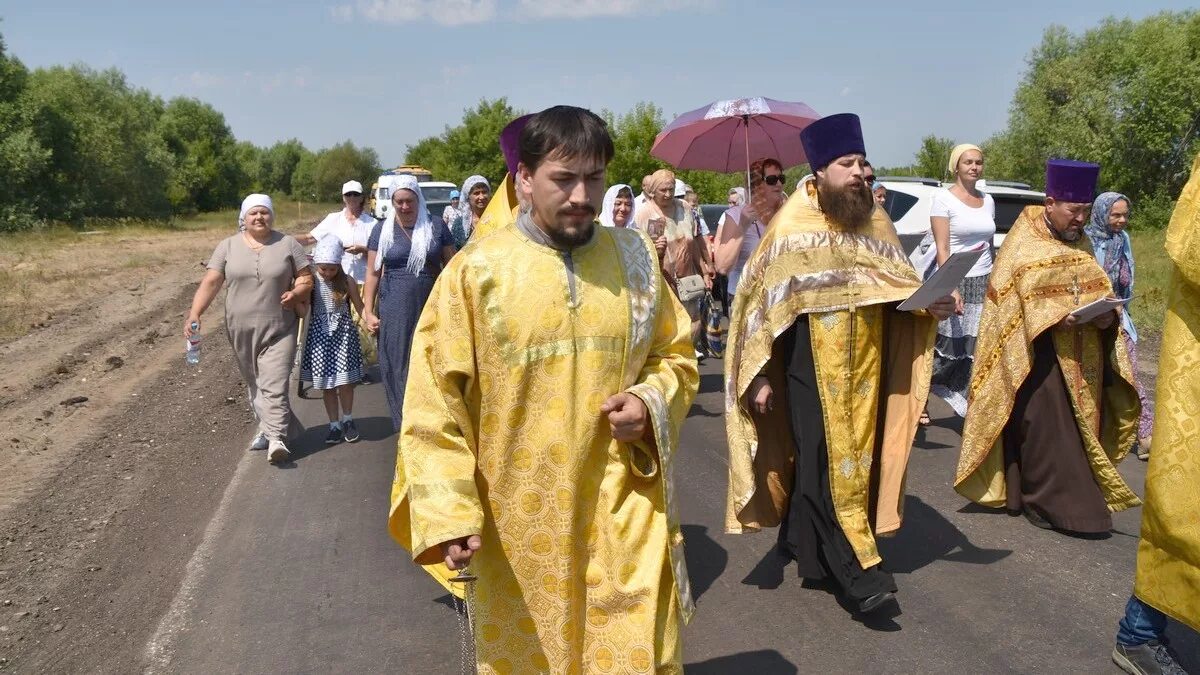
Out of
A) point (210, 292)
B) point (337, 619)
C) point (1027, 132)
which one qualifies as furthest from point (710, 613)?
point (1027, 132)

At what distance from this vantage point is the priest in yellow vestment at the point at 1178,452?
362 centimetres

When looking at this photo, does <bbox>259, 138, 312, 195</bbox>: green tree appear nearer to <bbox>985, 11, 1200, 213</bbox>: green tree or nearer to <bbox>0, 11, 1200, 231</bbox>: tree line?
<bbox>0, 11, 1200, 231</bbox>: tree line

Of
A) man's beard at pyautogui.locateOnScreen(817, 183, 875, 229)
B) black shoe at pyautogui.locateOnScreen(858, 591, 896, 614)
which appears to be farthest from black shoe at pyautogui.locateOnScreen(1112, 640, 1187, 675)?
man's beard at pyautogui.locateOnScreen(817, 183, 875, 229)

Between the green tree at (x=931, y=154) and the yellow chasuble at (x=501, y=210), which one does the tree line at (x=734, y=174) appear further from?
the yellow chasuble at (x=501, y=210)

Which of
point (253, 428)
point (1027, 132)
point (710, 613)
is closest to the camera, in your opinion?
point (710, 613)

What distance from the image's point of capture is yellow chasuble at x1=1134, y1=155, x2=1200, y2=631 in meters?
3.62

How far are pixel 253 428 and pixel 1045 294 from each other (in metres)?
6.59

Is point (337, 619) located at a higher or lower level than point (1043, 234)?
lower

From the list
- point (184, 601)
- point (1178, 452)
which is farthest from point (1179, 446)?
point (184, 601)

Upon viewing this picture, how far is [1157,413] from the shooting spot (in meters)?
3.79

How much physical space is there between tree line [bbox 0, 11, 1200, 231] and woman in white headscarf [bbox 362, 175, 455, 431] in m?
15.2

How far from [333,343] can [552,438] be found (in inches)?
244

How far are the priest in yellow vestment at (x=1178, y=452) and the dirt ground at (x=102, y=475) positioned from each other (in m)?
4.06

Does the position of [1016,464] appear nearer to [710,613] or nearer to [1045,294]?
[1045,294]
